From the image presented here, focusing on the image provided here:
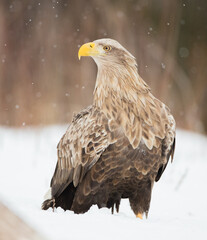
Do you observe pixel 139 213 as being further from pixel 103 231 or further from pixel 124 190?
pixel 103 231

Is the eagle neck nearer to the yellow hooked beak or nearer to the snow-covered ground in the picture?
the yellow hooked beak

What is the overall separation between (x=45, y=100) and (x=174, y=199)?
3383 millimetres

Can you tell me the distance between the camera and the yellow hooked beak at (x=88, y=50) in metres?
3.70

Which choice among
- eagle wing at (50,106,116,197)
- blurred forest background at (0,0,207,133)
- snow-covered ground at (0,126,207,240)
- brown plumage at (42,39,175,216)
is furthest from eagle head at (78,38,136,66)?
blurred forest background at (0,0,207,133)

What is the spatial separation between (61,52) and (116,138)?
4.52m

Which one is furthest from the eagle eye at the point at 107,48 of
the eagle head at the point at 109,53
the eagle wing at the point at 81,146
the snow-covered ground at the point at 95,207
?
the snow-covered ground at the point at 95,207

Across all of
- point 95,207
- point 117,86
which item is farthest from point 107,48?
point 95,207

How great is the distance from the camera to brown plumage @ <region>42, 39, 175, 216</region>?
3578mm

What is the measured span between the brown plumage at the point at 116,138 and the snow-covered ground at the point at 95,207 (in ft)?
0.70

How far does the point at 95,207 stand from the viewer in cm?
386

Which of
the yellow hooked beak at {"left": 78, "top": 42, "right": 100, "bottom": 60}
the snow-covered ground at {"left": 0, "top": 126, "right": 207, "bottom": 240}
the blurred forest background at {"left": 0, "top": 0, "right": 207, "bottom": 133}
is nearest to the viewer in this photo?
the snow-covered ground at {"left": 0, "top": 126, "right": 207, "bottom": 240}

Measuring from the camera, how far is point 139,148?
11.7 feet

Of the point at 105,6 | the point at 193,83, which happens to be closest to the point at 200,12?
the point at 193,83

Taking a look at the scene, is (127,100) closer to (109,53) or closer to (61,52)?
(109,53)
